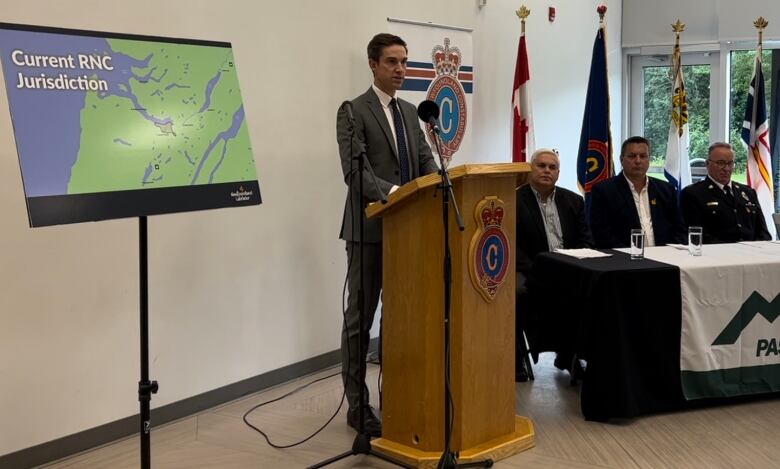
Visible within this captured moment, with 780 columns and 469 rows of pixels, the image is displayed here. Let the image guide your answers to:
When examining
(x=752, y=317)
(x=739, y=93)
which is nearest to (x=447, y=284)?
(x=752, y=317)

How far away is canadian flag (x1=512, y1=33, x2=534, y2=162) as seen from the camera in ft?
20.3

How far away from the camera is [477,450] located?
120 inches

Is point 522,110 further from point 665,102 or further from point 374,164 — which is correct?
point 374,164

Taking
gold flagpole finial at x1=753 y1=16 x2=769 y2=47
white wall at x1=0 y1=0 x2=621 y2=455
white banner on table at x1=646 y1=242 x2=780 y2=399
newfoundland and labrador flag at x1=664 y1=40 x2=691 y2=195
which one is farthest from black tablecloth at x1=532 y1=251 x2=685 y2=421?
gold flagpole finial at x1=753 y1=16 x2=769 y2=47

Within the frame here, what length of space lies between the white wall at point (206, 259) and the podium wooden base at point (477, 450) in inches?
44.9

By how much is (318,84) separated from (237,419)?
5.88 ft

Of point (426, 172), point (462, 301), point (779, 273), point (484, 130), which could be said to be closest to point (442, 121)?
point (484, 130)

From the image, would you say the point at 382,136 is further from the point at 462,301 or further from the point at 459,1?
the point at 459,1

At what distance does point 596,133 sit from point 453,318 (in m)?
3.81

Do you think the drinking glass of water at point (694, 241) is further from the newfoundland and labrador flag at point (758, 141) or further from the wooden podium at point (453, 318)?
the newfoundland and labrador flag at point (758, 141)

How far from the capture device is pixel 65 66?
226 centimetres

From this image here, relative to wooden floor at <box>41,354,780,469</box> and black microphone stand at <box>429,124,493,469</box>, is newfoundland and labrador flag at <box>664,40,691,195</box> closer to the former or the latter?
wooden floor at <box>41,354,780,469</box>

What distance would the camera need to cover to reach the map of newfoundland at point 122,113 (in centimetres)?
218

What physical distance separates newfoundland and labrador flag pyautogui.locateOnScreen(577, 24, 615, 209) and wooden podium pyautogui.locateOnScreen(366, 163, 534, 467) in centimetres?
326
